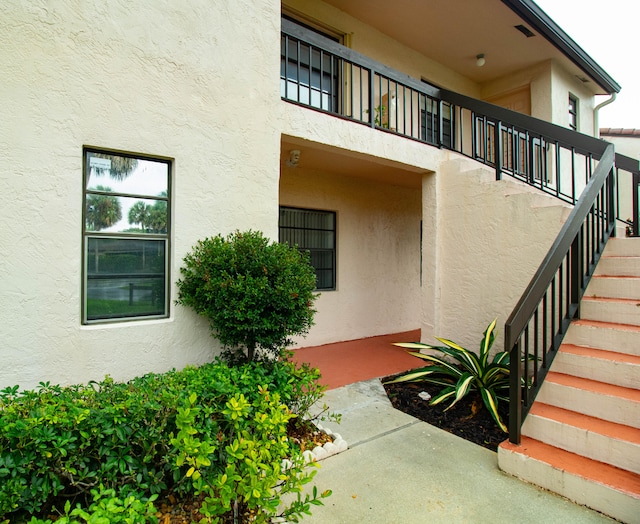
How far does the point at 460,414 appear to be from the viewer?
382cm

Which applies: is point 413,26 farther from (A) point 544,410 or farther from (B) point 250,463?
(B) point 250,463

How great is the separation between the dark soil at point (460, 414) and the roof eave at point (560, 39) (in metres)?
6.95

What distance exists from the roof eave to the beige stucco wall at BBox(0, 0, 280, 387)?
5444mm

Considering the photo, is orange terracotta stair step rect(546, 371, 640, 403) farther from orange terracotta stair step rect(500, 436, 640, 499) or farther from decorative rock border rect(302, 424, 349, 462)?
decorative rock border rect(302, 424, 349, 462)

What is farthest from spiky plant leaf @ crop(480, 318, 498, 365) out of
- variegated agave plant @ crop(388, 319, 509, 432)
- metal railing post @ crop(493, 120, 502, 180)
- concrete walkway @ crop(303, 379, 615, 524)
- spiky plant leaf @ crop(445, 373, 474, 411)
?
metal railing post @ crop(493, 120, 502, 180)

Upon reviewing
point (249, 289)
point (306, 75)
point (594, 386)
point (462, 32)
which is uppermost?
point (462, 32)

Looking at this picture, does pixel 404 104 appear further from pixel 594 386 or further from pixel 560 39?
pixel 560 39

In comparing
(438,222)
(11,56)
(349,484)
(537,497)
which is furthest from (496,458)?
(11,56)

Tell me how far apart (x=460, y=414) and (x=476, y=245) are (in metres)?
2.62

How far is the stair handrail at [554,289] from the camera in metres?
2.71

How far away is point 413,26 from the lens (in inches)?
293

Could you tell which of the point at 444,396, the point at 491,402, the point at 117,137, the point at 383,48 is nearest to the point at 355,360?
the point at 444,396

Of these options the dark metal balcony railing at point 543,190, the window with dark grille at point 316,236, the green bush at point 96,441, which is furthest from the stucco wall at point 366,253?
the green bush at point 96,441

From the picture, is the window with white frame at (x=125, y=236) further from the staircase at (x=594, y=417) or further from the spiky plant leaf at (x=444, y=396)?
the staircase at (x=594, y=417)
